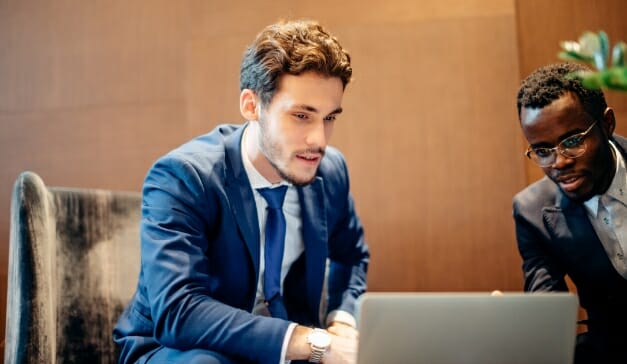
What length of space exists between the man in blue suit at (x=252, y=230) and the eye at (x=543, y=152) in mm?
551

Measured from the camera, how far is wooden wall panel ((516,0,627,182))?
2.15 m

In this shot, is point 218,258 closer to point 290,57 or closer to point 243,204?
point 243,204

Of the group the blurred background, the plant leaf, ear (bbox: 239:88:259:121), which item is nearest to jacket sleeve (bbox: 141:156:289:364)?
ear (bbox: 239:88:259:121)

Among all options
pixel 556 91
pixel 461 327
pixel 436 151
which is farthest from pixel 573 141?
pixel 461 327

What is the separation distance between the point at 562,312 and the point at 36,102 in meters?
2.20

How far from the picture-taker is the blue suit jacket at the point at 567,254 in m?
1.67

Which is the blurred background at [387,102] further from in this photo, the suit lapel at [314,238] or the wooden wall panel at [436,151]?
the suit lapel at [314,238]

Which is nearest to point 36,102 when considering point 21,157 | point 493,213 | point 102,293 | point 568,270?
point 21,157

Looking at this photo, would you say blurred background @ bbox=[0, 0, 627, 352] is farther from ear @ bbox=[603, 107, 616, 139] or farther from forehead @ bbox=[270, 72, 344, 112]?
forehead @ bbox=[270, 72, 344, 112]

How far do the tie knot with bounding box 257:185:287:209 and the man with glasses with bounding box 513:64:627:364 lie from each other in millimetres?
710

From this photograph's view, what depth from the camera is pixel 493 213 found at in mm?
2152

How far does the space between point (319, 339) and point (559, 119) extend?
846 millimetres

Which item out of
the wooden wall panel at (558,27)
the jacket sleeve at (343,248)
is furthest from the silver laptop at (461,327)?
the wooden wall panel at (558,27)

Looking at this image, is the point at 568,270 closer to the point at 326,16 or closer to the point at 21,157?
the point at 326,16
